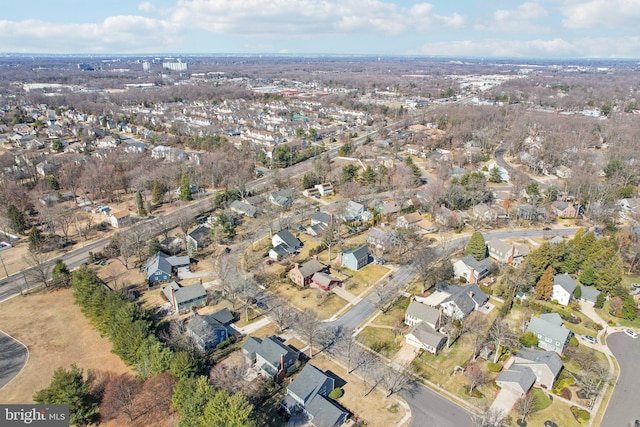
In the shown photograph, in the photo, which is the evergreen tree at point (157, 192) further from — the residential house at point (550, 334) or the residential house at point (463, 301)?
the residential house at point (550, 334)

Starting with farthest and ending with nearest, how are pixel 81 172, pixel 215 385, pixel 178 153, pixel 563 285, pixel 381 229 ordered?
pixel 178 153, pixel 81 172, pixel 381 229, pixel 563 285, pixel 215 385

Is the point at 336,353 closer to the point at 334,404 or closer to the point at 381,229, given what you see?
the point at 334,404

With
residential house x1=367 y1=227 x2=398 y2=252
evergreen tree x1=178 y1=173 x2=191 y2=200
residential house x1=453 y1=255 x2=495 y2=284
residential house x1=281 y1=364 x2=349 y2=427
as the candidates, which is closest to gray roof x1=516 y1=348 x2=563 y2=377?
residential house x1=453 y1=255 x2=495 y2=284

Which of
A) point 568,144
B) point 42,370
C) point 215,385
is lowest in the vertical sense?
point 42,370

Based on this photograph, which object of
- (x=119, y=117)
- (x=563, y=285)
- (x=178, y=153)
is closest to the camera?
(x=563, y=285)

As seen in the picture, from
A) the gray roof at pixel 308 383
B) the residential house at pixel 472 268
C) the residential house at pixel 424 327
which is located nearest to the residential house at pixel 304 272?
the residential house at pixel 424 327

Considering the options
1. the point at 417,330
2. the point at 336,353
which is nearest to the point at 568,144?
the point at 417,330
